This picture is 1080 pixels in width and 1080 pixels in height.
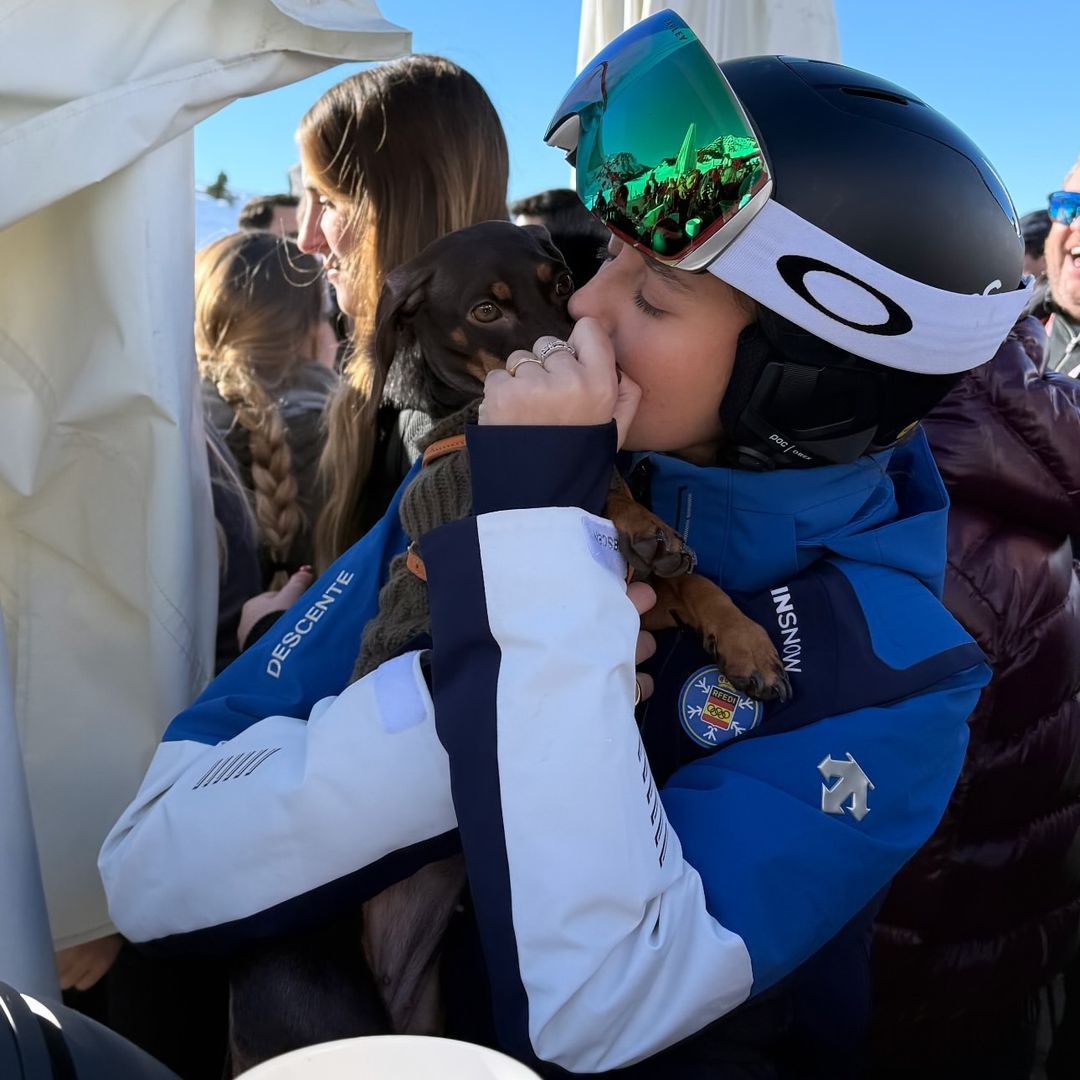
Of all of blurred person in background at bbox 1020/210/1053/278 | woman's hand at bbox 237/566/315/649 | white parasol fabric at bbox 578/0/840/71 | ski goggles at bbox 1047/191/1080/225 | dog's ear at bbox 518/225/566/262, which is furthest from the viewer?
blurred person in background at bbox 1020/210/1053/278

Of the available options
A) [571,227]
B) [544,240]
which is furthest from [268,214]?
[544,240]

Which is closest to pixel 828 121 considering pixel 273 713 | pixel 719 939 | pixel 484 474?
pixel 484 474

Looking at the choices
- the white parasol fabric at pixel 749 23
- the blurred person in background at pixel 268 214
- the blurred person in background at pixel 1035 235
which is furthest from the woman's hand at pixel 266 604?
the blurred person in background at pixel 1035 235

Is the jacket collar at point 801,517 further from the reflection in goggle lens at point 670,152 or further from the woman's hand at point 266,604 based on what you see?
the woman's hand at point 266,604

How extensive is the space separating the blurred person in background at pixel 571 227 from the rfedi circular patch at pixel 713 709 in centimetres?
100

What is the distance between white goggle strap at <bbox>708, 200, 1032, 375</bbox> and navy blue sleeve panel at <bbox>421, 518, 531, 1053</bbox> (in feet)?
1.55

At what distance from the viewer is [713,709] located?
1.48 meters

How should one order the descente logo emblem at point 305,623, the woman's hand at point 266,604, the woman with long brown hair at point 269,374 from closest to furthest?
the descente logo emblem at point 305,623 < the woman's hand at point 266,604 < the woman with long brown hair at point 269,374

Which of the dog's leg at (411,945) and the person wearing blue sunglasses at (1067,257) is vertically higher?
the person wearing blue sunglasses at (1067,257)

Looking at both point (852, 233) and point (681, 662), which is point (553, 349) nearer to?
point (852, 233)

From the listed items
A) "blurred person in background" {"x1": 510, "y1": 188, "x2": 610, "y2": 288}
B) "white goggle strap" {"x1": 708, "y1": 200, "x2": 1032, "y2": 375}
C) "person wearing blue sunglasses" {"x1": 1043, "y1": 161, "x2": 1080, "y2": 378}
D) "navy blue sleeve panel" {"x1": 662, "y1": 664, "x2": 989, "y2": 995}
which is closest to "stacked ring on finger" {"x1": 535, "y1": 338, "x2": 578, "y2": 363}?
"white goggle strap" {"x1": 708, "y1": 200, "x2": 1032, "y2": 375}

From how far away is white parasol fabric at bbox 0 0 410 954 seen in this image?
1528 millimetres

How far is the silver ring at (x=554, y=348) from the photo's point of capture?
1.41 metres

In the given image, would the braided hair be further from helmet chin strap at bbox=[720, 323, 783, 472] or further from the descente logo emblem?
helmet chin strap at bbox=[720, 323, 783, 472]
